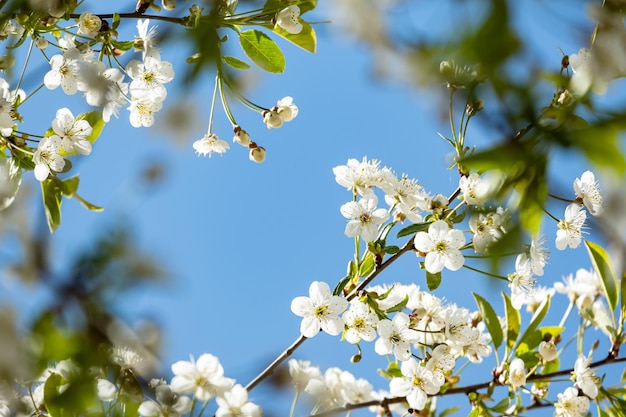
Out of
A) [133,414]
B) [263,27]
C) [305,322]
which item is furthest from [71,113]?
[133,414]

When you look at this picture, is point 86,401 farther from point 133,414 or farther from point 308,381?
point 308,381

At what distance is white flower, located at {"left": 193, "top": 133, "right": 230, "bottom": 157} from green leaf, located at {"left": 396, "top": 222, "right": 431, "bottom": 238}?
15.7 inches

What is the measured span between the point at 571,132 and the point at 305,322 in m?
0.81

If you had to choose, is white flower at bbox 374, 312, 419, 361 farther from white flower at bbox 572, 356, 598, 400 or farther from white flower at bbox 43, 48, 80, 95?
white flower at bbox 43, 48, 80, 95

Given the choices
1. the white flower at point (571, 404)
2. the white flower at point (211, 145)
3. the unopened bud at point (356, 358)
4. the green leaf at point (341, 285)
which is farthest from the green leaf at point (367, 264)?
the white flower at point (571, 404)

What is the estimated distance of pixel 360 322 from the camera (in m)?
1.08

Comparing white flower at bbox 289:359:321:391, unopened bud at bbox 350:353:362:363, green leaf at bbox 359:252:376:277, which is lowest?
white flower at bbox 289:359:321:391

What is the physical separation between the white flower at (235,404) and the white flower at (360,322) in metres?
0.23

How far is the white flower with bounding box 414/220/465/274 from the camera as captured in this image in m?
1.02

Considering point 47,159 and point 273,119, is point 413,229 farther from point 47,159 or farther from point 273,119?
point 47,159

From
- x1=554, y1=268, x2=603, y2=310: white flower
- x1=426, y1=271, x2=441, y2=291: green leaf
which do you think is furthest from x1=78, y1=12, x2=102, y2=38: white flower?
x1=554, y1=268, x2=603, y2=310: white flower

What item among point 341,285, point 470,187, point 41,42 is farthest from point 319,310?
point 41,42

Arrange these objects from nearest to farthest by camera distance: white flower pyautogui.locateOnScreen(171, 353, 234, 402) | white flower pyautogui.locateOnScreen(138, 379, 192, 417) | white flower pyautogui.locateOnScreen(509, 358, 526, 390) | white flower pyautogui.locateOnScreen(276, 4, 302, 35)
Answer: white flower pyautogui.locateOnScreen(138, 379, 192, 417)
white flower pyautogui.locateOnScreen(171, 353, 234, 402)
white flower pyautogui.locateOnScreen(276, 4, 302, 35)
white flower pyautogui.locateOnScreen(509, 358, 526, 390)

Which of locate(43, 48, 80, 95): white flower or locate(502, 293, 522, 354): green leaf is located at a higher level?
locate(43, 48, 80, 95): white flower
